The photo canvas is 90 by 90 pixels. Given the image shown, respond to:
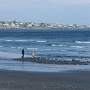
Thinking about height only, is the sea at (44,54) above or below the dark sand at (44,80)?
below

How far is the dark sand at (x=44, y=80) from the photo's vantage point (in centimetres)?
2542

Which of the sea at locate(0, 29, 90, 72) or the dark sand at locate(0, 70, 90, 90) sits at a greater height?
the dark sand at locate(0, 70, 90, 90)

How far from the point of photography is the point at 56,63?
141 ft

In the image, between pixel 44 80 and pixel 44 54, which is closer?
pixel 44 80

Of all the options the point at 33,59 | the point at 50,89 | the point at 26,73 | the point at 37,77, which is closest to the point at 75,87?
the point at 50,89

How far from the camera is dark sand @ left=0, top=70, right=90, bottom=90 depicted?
2542cm

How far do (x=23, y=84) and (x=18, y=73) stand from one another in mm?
6807

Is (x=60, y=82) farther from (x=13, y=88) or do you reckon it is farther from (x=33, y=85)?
(x=13, y=88)

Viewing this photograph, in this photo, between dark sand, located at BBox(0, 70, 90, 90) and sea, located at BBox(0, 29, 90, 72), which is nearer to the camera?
dark sand, located at BBox(0, 70, 90, 90)

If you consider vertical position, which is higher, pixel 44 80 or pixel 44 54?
pixel 44 80

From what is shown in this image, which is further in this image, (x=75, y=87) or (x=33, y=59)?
(x=33, y=59)

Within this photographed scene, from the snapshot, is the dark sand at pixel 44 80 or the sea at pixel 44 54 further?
the sea at pixel 44 54

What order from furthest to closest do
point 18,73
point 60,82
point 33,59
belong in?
point 33,59
point 18,73
point 60,82

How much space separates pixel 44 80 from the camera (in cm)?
2939
